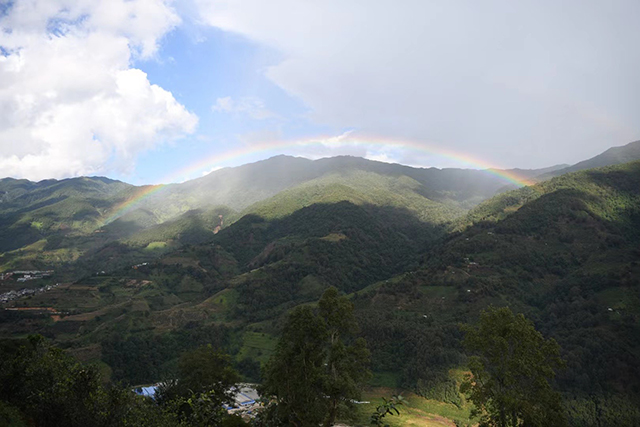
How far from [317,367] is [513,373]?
1457cm

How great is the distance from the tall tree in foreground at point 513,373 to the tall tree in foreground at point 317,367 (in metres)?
8.90

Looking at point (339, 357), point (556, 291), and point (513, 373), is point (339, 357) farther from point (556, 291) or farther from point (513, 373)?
point (556, 291)

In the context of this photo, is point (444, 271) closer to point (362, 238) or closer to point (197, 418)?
point (362, 238)

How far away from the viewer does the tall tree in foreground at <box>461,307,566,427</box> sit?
79.5ft

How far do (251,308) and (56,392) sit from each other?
356ft

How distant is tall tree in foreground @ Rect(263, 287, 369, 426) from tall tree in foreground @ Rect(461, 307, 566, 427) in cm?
890

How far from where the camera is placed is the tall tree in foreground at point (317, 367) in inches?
1043

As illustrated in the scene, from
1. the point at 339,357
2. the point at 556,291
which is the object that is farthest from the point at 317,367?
the point at 556,291

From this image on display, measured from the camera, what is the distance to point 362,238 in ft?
614

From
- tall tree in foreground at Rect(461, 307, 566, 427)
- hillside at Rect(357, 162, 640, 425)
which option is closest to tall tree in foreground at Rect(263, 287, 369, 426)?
tall tree in foreground at Rect(461, 307, 566, 427)

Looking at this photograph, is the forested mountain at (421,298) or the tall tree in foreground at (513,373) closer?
the tall tree in foreground at (513,373)

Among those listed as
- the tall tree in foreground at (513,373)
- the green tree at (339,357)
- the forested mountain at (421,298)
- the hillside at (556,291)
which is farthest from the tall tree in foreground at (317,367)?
the hillside at (556,291)

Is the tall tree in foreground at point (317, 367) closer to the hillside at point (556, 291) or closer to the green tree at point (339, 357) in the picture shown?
the green tree at point (339, 357)

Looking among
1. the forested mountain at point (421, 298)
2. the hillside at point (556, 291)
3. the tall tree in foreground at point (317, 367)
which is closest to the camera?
the tall tree in foreground at point (317, 367)
